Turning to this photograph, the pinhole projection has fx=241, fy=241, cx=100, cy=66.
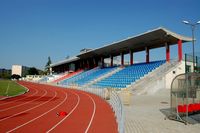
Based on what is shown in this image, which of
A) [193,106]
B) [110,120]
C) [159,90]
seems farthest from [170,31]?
[110,120]

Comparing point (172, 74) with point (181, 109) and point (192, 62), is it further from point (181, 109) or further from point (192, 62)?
point (181, 109)

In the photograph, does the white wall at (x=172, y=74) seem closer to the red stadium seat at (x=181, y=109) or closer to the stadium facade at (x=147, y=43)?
the stadium facade at (x=147, y=43)

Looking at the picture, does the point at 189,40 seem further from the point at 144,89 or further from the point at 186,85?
the point at 186,85

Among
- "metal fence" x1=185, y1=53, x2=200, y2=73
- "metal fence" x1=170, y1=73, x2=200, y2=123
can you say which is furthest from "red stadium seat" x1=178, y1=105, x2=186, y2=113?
"metal fence" x1=185, y1=53, x2=200, y2=73

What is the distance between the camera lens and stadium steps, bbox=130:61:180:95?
23.9 meters

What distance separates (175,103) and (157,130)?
2.98m

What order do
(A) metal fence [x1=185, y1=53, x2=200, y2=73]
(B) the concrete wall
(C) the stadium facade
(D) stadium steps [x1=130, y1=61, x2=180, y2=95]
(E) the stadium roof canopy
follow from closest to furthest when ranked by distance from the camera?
1. (A) metal fence [x1=185, y1=53, x2=200, y2=73]
2. (D) stadium steps [x1=130, y1=61, x2=180, y2=95]
3. (B) the concrete wall
4. (E) the stadium roof canopy
5. (C) the stadium facade

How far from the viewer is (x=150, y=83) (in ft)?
80.1

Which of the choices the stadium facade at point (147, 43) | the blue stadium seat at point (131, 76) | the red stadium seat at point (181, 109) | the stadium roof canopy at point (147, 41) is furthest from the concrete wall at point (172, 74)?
the red stadium seat at point (181, 109)

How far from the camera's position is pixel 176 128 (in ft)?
29.1

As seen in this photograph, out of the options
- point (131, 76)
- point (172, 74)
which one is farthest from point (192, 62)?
point (131, 76)

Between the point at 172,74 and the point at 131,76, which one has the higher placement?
the point at 172,74

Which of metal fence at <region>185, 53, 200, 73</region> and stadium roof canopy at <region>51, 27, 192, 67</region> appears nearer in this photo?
metal fence at <region>185, 53, 200, 73</region>

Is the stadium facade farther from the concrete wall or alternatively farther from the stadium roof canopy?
the concrete wall
